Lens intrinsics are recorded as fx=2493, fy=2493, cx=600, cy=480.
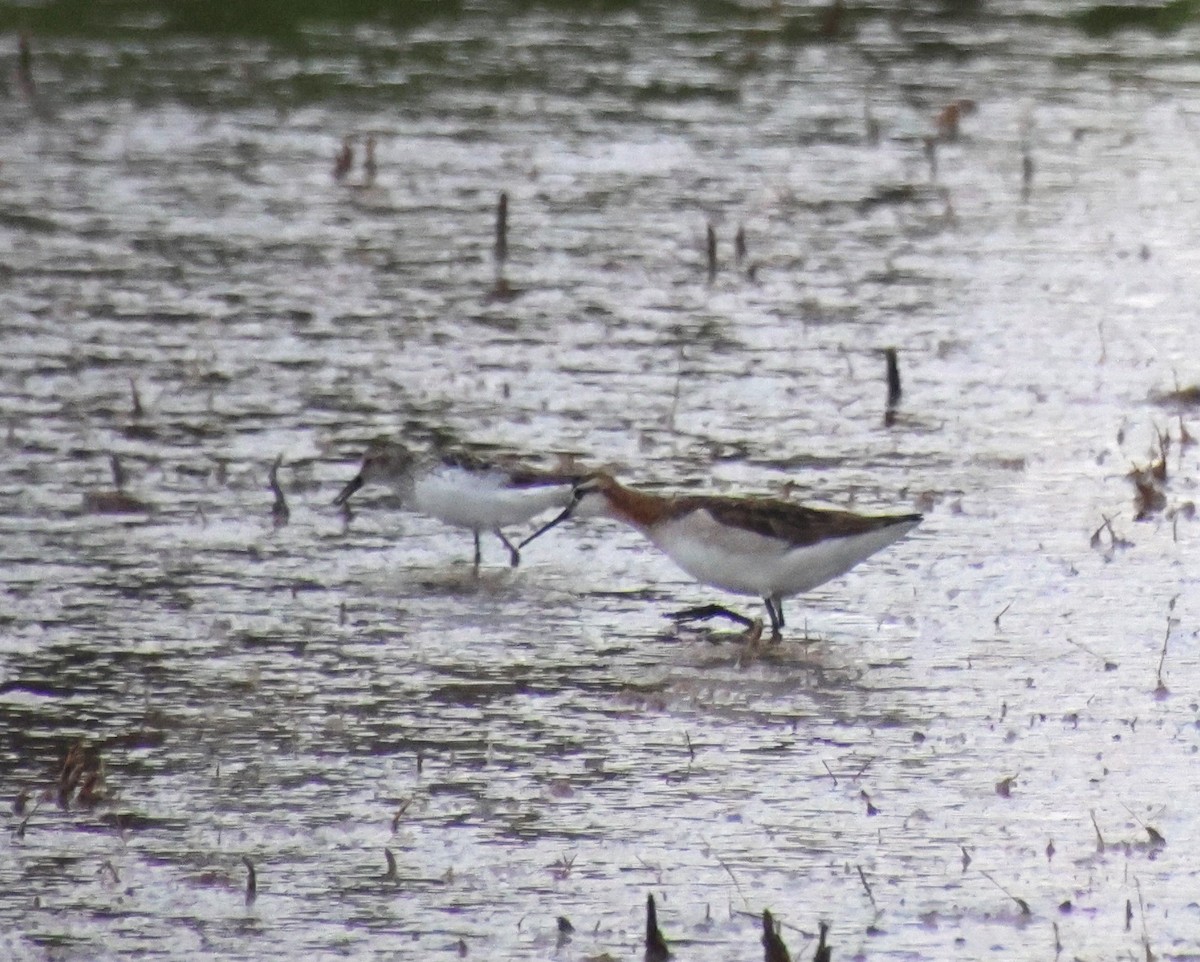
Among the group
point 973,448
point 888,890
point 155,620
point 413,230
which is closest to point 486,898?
point 888,890

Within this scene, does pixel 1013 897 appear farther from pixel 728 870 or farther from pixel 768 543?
pixel 768 543

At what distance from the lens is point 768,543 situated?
8516 mm

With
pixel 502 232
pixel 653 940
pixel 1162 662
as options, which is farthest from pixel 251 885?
pixel 502 232

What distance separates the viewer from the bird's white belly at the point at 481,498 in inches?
376

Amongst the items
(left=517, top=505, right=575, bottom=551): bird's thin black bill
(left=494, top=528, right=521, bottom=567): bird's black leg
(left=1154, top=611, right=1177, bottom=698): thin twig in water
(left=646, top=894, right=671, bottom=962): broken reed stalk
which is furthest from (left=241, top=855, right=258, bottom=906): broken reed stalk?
(left=494, top=528, right=521, bottom=567): bird's black leg

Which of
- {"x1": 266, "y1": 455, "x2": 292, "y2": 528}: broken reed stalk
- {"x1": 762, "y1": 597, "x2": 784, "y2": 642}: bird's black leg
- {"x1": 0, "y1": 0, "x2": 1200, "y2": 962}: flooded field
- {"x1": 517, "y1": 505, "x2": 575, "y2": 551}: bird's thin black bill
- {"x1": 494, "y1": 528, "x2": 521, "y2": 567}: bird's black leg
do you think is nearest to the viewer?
{"x1": 0, "y1": 0, "x2": 1200, "y2": 962}: flooded field

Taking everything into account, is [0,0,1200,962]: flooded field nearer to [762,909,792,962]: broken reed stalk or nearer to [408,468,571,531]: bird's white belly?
[408,468,571,531]: bird's white belly

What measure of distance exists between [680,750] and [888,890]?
4.08 feet

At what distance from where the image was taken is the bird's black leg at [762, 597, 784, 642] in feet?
28.4

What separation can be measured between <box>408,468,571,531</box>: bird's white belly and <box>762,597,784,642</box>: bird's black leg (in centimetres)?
119

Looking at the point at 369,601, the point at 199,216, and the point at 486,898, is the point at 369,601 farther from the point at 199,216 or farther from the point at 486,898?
the point at 199,216

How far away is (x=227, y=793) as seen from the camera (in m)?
7.00

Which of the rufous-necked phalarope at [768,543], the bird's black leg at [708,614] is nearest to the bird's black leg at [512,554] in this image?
the rufous-necked phalarope at [768,543]

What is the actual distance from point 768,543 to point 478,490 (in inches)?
58.1
